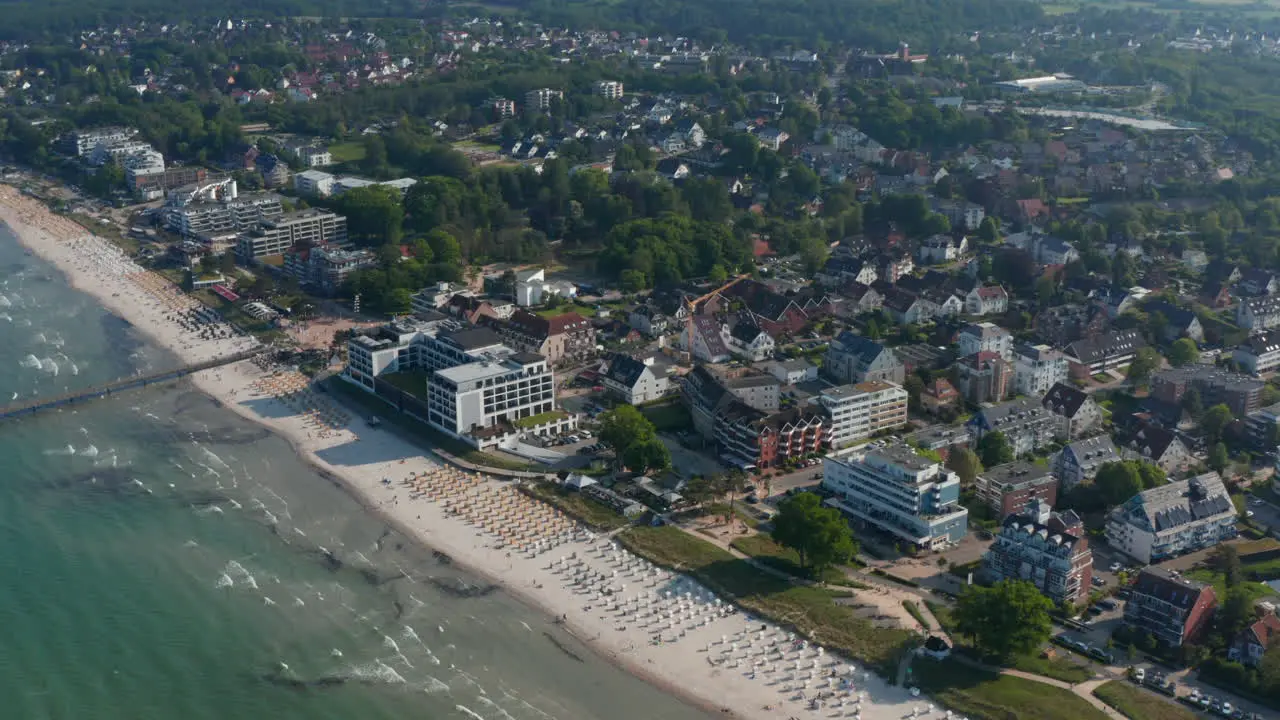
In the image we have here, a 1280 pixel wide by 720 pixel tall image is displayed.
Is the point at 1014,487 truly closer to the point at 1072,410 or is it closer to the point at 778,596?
the point at 1072,410

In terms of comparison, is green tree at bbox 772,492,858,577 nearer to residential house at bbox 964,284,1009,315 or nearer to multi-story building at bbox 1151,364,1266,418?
multi-story building at bbox 1151,364,1266,418

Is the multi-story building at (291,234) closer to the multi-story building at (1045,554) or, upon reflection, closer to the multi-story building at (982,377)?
the multi-story building at (982,377)

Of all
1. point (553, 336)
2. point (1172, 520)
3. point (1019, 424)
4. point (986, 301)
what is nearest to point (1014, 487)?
point (1172, 520)

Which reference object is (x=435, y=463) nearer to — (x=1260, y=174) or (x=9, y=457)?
(x=9, y=457)

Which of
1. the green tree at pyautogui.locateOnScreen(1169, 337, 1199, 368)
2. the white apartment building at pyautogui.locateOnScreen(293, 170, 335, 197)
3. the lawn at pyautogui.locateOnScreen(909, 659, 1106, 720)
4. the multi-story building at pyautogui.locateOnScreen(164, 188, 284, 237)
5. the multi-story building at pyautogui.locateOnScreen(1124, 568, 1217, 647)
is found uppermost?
the multi-story building at pyautogui.locateOnScreen(1124, 568, 1217, 647)

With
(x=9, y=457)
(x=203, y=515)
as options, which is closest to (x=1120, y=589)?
(x=203, y=515)

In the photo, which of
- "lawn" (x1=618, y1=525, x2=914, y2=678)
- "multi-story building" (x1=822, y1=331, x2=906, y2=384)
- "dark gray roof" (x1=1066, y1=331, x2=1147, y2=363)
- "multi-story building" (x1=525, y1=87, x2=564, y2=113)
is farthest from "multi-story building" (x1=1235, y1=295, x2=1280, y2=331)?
"multi-story building" (x1=525, y1=87, x2=564, y2=113)
